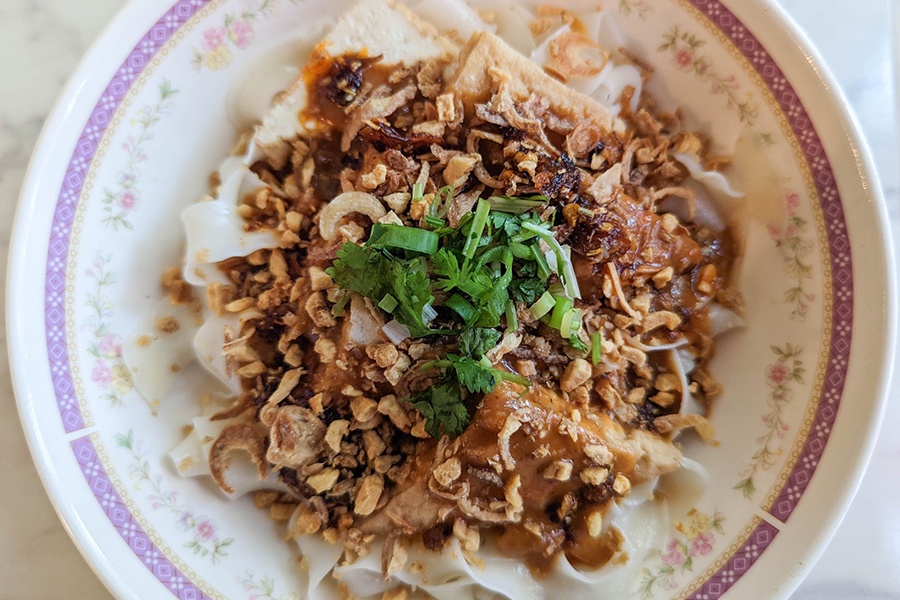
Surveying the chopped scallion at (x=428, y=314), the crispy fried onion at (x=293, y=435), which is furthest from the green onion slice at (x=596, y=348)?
the crispy fried onion at (x=293, y=435)

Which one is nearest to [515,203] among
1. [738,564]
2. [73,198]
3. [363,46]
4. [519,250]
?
[519,250]

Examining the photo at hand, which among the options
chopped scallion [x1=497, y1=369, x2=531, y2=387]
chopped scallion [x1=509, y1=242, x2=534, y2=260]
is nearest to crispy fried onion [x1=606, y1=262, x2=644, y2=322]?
chopped scallion [x1=509, y1=242, x2=534, y2=260]

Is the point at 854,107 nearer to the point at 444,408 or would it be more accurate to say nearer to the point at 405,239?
the point at 405,239

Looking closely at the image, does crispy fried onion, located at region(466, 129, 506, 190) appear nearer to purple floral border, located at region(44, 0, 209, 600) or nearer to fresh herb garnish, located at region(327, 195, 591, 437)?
fresh herb garnish, located at region(327, 195, 591, 437)

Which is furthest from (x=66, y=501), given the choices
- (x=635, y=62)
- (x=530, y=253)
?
(x=635, y=62)

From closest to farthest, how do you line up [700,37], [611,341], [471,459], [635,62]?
[471,459], [611,341], [700,37], [635,62]

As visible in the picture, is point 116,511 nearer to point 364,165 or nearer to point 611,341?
point 364,165
